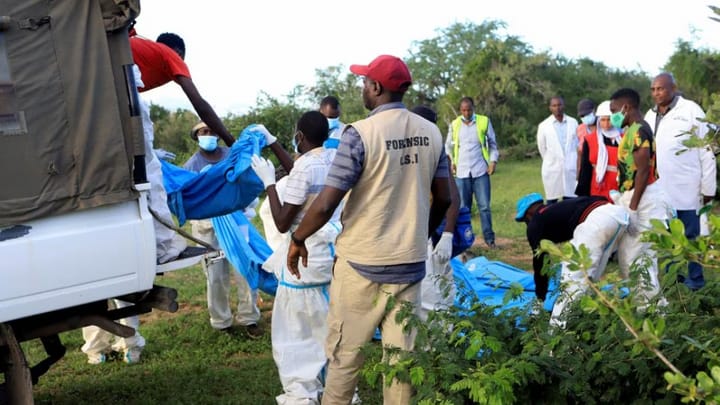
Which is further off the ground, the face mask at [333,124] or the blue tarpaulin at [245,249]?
the face mask at [333,124]

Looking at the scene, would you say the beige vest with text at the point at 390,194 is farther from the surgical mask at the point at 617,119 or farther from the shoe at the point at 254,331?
the surgical mask at the point at 617,119

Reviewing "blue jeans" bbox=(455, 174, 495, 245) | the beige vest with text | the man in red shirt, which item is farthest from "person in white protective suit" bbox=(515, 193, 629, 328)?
"blue jeans" bbox=(455, 174, 495, 245)

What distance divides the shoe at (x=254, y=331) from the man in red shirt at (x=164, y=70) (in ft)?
9.41

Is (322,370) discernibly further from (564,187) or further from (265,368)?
(564,187)

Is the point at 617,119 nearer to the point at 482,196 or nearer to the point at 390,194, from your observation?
the point at 390,194

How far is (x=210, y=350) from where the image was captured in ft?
21.6

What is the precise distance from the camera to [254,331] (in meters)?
7.05

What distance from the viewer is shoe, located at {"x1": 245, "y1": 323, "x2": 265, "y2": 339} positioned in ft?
22.8

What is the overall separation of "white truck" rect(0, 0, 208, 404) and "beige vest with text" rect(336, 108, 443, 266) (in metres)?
1.01

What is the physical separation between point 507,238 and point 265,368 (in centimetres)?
587

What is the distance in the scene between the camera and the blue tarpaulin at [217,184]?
4.75m

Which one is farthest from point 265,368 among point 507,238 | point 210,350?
point 507,238

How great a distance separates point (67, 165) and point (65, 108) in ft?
0.82

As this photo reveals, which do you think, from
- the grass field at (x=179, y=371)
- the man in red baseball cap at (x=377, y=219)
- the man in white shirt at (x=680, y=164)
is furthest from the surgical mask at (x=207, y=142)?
the man in white shirt at (x=680, y=164)
